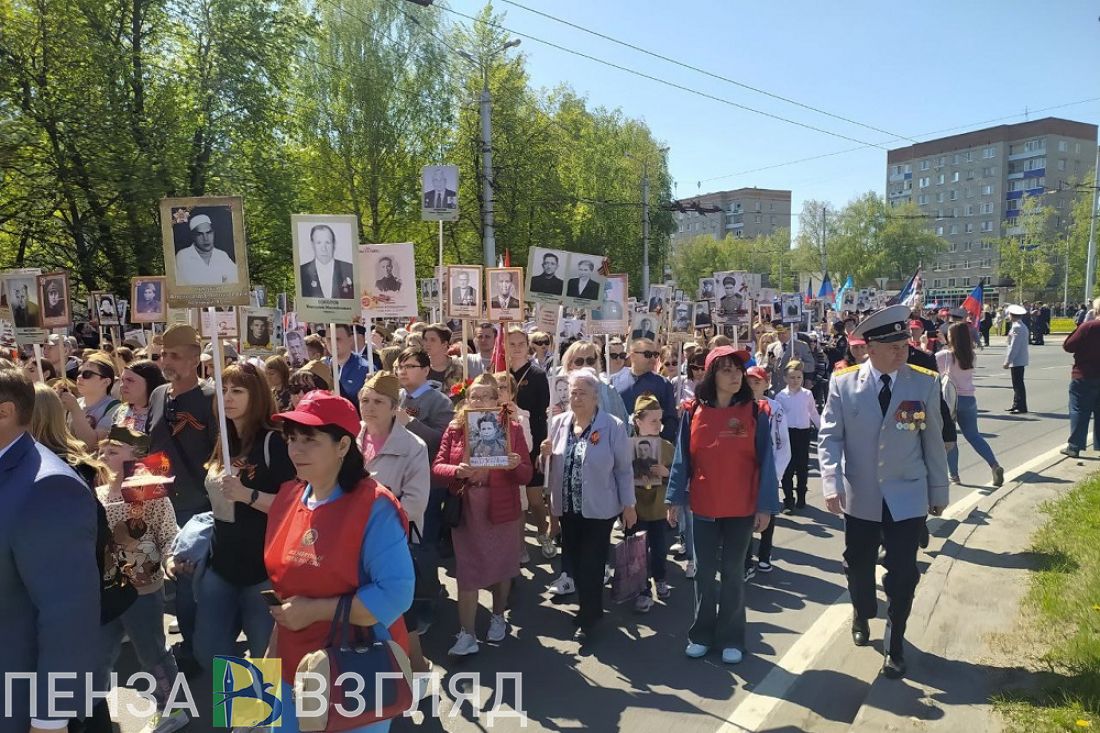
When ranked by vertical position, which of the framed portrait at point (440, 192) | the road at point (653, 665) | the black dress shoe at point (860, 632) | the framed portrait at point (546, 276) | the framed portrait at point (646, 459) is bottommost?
the road at point (653, 665)

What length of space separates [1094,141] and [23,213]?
381 feet

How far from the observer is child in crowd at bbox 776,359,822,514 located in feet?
25.6

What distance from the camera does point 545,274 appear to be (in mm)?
7234

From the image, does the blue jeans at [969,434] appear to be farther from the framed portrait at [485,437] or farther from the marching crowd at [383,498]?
the framed portrait at [485,437]

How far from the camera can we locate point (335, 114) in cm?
2848

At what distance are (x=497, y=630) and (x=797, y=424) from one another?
14.0 ft

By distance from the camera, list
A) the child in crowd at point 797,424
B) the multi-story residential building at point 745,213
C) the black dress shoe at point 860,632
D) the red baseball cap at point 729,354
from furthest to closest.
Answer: the multi-story residential building at point 745,213
the child in crowd at point 797,424
the black dress shoe at point 860,632
the red baseball cap at point 729,354

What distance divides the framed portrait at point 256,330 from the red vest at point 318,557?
7.82 meters

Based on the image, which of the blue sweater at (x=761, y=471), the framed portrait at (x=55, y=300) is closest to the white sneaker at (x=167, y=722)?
the blue sweater at (x=761, y=471)

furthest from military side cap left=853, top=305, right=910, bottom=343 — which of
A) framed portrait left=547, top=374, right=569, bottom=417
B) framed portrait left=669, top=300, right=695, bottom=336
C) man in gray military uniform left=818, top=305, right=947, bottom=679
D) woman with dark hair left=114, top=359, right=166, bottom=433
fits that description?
framed portrait left=669, top=300, right=695, bottom=336

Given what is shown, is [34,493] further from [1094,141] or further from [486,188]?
[1094,141]

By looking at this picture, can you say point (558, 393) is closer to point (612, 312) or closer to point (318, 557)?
point (612, 312)

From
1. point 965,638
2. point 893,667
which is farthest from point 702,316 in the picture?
point 893,667

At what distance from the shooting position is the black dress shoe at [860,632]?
4.78 m
